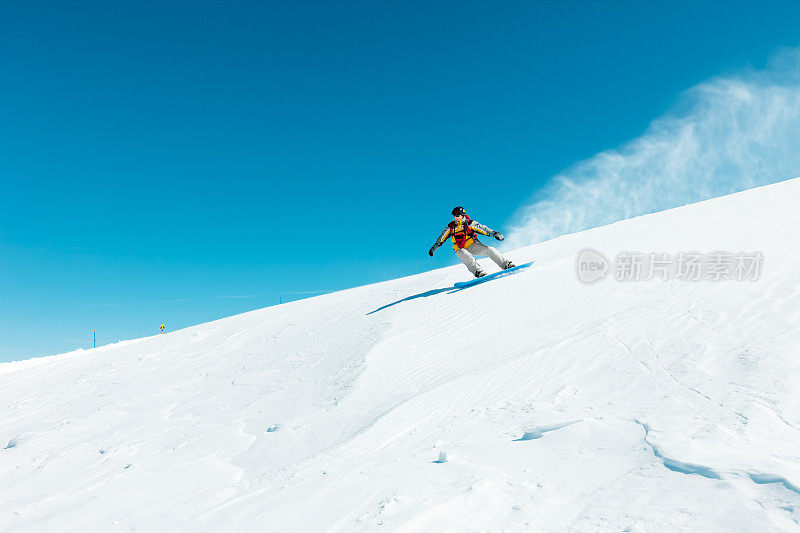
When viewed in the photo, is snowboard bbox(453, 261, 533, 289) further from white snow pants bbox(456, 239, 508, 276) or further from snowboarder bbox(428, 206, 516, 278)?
snowboarder bbox(428, 206, 516, 278)

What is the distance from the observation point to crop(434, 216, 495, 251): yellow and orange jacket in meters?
10.2

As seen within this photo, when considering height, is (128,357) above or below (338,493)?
above

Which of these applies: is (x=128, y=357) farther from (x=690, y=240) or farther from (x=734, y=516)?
(x=690, y=240)

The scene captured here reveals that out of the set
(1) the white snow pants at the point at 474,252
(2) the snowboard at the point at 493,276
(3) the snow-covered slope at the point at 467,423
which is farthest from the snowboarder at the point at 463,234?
(3) the snow-covered slope at the point at 467,423

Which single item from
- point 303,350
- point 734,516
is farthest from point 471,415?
point 303,350

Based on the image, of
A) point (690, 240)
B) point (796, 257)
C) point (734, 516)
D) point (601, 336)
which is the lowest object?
point (734, 516)

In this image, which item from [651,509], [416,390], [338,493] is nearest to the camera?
[651,509]

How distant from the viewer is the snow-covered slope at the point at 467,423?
2338 millimetres

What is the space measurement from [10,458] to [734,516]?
279 inches

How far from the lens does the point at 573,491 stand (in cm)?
234
